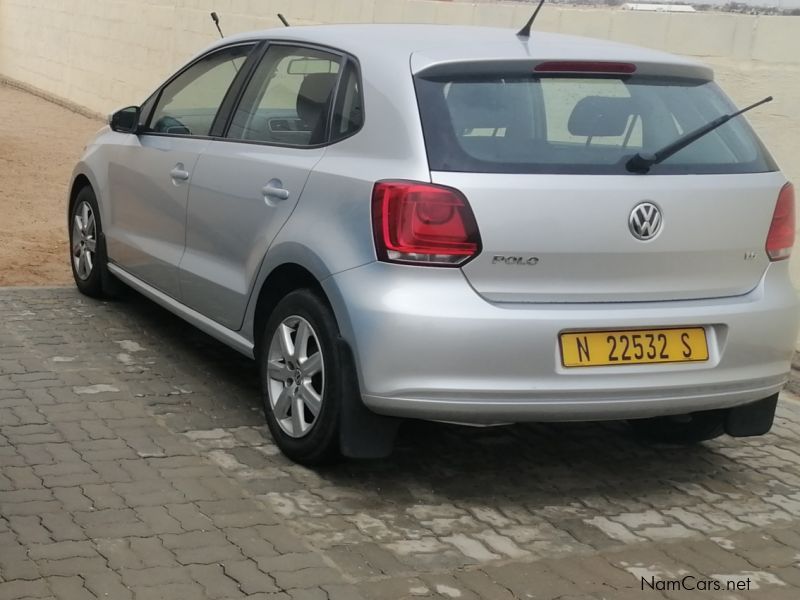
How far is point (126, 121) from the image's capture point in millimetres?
6891

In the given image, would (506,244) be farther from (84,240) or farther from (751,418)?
(84,240)

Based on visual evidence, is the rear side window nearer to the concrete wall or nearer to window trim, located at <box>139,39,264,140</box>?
window trim, located at <box>139,39,264,140</box>

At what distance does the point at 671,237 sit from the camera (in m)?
4.70

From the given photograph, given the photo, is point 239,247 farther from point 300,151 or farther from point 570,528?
point 570,528

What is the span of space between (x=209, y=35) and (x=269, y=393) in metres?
10.1

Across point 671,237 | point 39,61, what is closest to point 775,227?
point 671,237

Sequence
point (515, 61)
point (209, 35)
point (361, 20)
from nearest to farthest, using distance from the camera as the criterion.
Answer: point (515, 61)
point (361, 20)
point (209, 35)

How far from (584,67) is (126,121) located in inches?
112

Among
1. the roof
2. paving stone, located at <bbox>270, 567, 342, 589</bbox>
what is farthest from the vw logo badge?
paving stone, located at <bbox>270, 567, 342, 589</bbox>

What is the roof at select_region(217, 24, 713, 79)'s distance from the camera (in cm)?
492

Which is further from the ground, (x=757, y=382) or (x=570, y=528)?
(x=757, y=382)

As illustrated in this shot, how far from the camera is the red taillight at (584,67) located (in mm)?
4879

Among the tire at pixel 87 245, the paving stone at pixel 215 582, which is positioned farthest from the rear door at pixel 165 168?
the paving stone at pixel 215 582

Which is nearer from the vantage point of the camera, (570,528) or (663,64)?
(570,528)
